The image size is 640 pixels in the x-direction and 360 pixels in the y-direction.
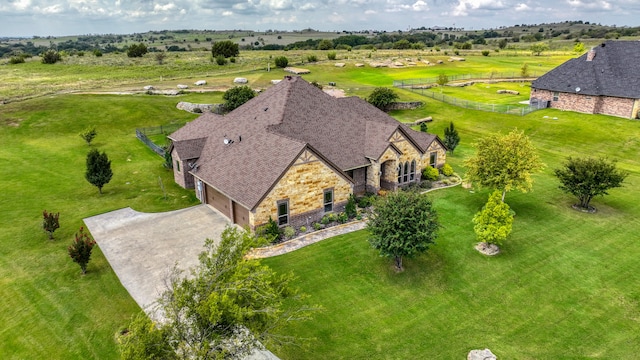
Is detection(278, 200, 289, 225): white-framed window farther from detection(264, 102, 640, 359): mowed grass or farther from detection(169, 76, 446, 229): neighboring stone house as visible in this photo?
detection(264, 102, 640, 359): mowed grass

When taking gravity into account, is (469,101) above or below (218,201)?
Answer: above

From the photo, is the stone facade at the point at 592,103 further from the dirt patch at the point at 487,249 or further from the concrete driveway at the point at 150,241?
the concrete driveway at the point at 150,241

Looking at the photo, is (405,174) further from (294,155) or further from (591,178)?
(591,178)

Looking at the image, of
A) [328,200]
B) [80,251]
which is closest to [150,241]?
[80,251]

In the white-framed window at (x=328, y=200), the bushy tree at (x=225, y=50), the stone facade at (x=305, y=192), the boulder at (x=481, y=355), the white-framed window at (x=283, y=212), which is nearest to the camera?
the boulder at (x=481, y=355)

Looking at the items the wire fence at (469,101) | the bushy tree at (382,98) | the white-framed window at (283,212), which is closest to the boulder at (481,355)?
the white-framed window at (283,212)
